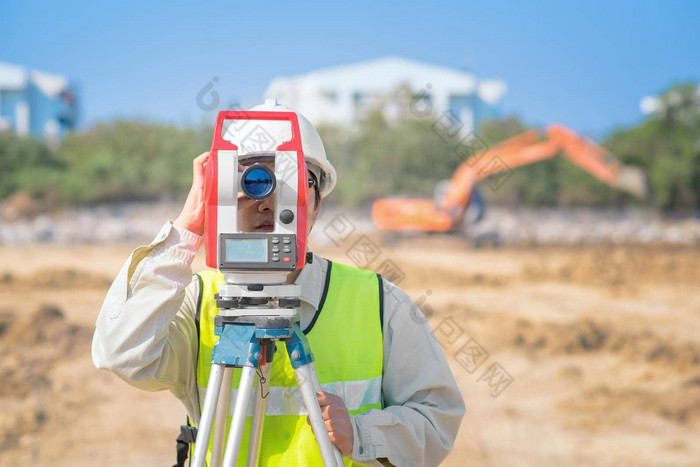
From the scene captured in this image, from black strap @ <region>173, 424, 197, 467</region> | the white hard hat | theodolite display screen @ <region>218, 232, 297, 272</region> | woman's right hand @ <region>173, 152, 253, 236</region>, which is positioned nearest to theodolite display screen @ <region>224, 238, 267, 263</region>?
theodolite display screen @ <region>218, 232, 297, 272</region>

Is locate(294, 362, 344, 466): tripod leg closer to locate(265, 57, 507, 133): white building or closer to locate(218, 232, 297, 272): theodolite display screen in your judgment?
locate(218, 232, 297, 272): theodolite display screen

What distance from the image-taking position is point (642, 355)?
291 inches

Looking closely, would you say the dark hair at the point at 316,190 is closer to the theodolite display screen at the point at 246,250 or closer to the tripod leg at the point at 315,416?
the theodolite display screen at the point at 246,250

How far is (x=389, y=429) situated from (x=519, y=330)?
23.3 feet

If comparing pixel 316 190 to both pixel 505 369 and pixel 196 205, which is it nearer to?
pixel 196 205

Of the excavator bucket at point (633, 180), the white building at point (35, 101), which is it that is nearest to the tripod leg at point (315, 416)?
the excavator bucket at point (633, 180)

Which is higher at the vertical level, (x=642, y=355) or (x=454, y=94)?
(x=454, y=94)

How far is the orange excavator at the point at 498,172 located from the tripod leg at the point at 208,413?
12867mm

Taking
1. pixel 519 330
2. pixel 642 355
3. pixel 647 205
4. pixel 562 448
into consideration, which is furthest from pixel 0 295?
pixel 647 205

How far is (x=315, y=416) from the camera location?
1.36 metres

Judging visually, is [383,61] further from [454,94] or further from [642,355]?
[642,355]

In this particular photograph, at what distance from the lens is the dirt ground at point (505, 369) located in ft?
16.6

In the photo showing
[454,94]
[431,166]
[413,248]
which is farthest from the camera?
[454,94]

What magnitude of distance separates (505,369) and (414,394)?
5746 mm
